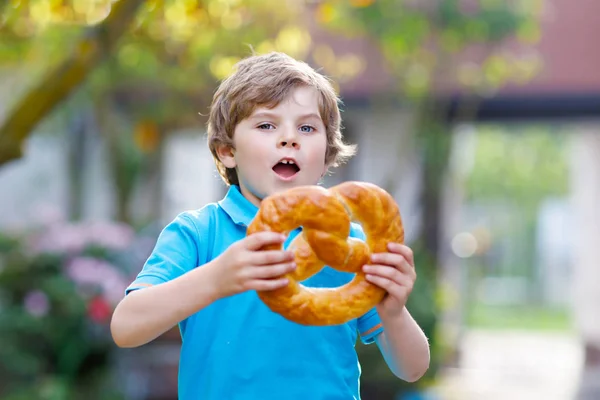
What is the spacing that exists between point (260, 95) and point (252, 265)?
1.55 feet

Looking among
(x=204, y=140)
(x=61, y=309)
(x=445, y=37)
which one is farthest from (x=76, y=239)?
(x=445, y=37)

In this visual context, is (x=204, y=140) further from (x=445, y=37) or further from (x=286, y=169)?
(x=286, y=169)

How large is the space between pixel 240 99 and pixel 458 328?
37.1 feet

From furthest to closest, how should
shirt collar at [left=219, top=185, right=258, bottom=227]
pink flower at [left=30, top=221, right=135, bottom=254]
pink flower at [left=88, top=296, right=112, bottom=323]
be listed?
pink flower at [left=30, top=221, right=135, bottom=254], pink flower at [left=88, top=296, right=112, bottom=323], shirt collar at [left=219, top=185, right=258, bottom=227]

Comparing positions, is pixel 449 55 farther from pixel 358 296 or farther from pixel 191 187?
pixel 358 296

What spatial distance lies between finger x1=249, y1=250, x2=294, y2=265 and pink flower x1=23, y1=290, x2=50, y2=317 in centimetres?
464

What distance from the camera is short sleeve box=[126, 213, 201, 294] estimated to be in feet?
5.93

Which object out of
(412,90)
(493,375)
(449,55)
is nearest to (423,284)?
(412,90)

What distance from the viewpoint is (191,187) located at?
11242 mm

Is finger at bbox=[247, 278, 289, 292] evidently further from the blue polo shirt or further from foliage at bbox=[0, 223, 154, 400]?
foliage at bbox=[0, 223, 154, 400]

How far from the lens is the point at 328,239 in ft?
5.62

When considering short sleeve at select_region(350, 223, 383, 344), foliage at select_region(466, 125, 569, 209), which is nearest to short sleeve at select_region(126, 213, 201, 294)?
short sleeve at select_region(350, 223, 383, 344)

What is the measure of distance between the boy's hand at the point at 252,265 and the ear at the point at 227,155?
1.44 feet

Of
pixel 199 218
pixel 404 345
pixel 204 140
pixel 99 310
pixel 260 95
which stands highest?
pixel 204 140
